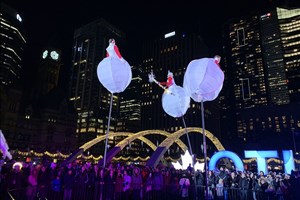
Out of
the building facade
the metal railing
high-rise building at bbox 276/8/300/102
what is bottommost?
the metal railing

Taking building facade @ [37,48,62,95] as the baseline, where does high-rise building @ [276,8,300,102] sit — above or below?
above

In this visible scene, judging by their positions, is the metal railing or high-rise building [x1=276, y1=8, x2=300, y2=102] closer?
the metal railing

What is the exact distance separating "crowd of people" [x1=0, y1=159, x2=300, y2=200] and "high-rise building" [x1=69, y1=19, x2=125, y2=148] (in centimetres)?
11814

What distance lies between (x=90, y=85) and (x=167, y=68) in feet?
189

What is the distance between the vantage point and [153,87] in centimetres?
12875

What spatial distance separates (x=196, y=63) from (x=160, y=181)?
730cm

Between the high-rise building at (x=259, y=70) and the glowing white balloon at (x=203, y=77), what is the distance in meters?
120

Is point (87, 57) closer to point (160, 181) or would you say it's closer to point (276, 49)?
point (276, 49)

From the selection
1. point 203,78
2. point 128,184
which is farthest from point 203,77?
point 128,184

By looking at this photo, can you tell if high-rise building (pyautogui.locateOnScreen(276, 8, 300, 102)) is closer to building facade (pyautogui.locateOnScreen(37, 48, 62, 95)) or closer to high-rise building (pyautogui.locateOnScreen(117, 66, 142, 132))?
high-rise building (pyautogui.locateOnScreen(117, 66, 142, 132))

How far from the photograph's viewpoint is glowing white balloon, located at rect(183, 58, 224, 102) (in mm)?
→ 10812

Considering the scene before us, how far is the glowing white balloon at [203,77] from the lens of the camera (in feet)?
35.5

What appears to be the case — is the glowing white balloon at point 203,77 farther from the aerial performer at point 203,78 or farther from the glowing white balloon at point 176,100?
the glowing white balloon at point 176,100

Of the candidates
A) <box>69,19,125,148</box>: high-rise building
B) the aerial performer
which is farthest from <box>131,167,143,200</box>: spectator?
<box>69,19,125,148</box>: high-rise building
